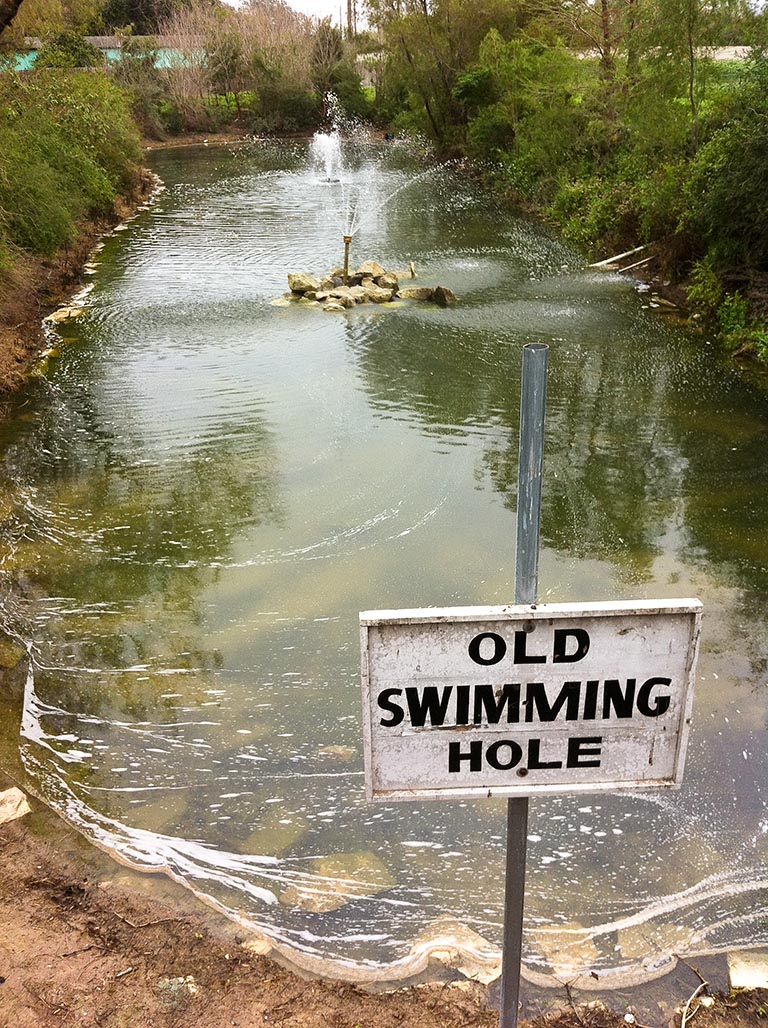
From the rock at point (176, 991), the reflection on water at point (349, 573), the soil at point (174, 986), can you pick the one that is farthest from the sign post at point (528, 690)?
the reflection on water at point (349, 573)

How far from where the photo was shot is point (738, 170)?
10992 millimetres

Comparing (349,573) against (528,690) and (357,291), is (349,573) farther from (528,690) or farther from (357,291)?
(357,291)

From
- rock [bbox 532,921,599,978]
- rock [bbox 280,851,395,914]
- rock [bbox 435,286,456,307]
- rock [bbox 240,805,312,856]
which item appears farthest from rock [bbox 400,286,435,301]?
rock [bbox 532,921,599,978]

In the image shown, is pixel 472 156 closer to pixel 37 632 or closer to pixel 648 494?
pixel 648 494

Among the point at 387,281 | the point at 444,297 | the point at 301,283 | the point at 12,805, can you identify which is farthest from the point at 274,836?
the point at 387,281

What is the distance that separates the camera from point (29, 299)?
1305cm

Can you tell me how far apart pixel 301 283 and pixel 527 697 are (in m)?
13.3

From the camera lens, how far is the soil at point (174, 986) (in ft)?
9.71

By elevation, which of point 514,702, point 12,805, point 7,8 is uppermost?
point 7,8

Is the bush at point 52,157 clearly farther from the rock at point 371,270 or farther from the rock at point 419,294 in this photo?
the rock at point 419,294

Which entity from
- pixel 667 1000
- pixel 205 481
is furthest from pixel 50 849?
pixel 205 481

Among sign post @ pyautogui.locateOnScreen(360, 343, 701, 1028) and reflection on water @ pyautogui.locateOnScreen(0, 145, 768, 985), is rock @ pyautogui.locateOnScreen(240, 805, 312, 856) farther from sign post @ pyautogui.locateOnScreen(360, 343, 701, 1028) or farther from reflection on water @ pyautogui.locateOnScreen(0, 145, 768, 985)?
sign post @ pyautogui.locateOnScreen(360, 343, 701, 1028)

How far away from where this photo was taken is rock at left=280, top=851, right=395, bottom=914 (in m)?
3.74

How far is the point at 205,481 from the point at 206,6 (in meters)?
43.8
